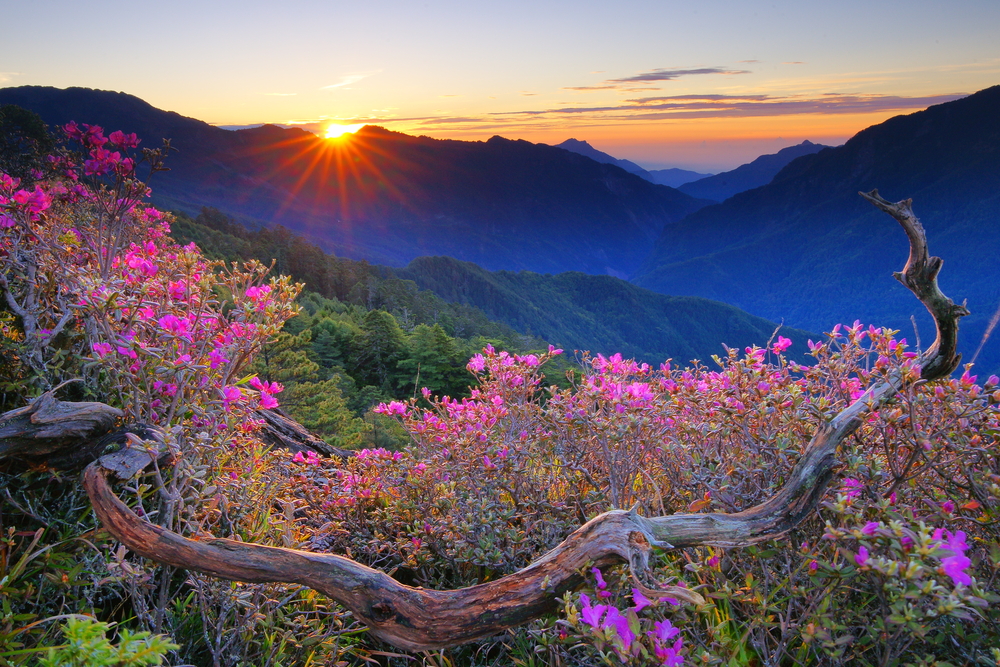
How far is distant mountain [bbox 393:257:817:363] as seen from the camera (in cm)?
12450

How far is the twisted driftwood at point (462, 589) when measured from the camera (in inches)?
75.1

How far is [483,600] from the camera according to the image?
6.39 ft

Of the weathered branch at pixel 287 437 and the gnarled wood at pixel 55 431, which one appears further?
the weathered branch at pixel 287 437

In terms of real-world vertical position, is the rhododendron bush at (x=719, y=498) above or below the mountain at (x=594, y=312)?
above

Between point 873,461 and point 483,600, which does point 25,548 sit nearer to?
point 483,600

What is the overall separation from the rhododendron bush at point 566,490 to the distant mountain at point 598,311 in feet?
358

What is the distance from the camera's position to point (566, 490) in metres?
3.02

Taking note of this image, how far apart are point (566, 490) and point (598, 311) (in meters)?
153

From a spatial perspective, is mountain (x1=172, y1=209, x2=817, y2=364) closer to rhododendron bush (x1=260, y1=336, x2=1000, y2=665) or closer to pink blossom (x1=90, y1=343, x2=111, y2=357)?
rhododendron bush (x1=260, y1=336, x2=1000, y2=665)

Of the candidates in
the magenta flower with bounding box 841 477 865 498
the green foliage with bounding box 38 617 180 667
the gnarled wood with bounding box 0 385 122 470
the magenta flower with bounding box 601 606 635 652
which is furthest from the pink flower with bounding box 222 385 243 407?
the magenta flower with bounding box 841 477 865 498

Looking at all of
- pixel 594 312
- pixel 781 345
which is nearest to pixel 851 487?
pixel 781 345

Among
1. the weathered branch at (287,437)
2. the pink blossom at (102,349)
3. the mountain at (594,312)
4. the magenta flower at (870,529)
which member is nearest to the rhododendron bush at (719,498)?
the magenta flower at (870,529)

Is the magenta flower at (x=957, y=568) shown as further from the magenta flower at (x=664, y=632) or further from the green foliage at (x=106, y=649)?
the green foliage at (x=106, y=649)

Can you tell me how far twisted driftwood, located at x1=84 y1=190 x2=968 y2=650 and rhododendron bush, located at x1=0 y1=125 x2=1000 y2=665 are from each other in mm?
82
